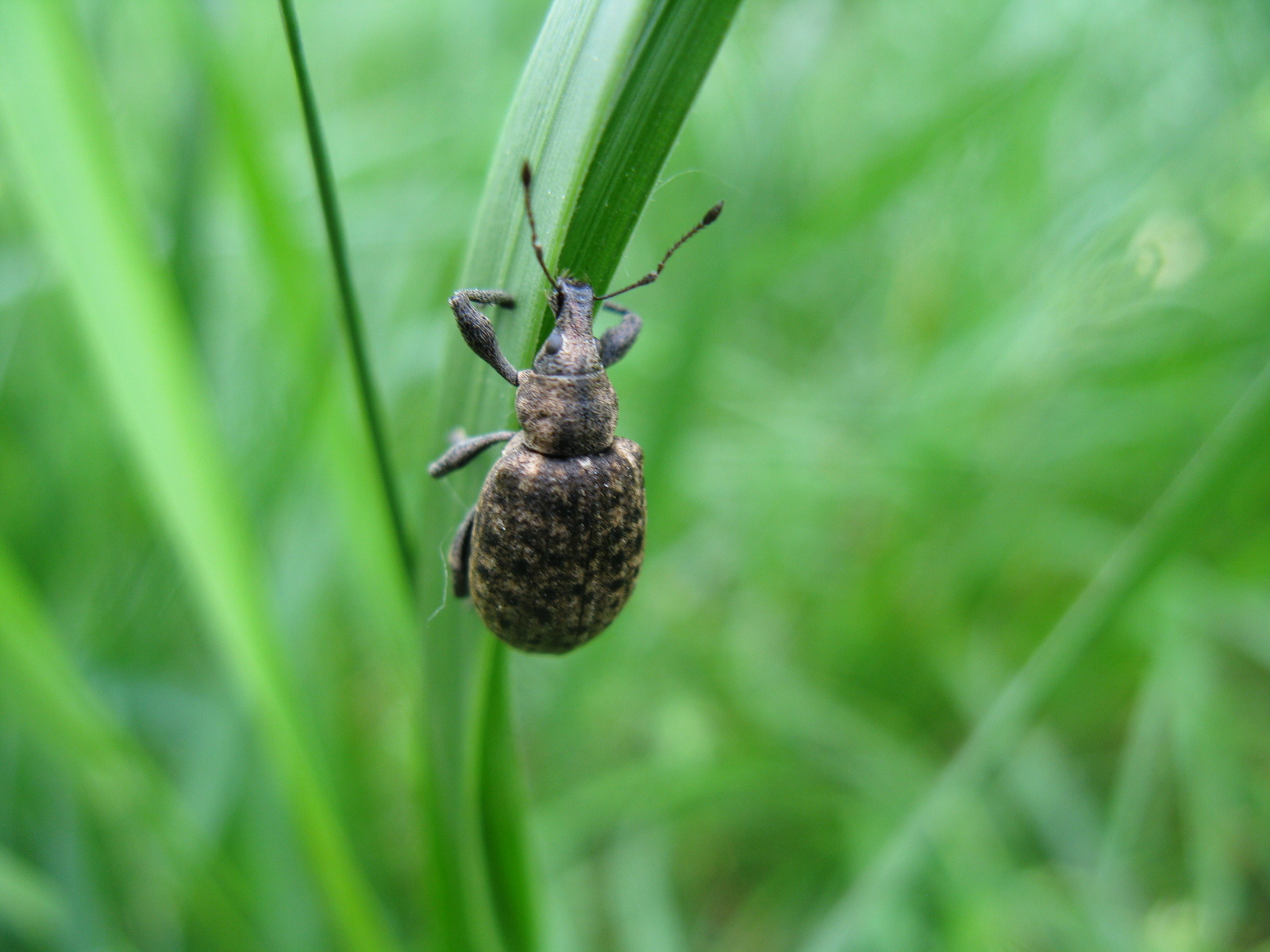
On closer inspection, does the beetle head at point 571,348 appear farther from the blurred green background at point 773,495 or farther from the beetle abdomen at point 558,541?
the blurred green background at point 773,495

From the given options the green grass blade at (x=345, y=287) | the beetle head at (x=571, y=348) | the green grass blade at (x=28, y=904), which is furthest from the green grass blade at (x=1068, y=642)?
the green grass blade at (x=28, y=904)

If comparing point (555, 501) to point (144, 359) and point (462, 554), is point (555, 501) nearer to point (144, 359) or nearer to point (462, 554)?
point (462, 554)

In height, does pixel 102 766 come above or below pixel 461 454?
below

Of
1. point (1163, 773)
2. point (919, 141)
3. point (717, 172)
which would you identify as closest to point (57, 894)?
point (717, 172)

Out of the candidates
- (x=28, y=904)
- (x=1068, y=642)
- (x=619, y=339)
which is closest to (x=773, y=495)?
(x=619, y=339)

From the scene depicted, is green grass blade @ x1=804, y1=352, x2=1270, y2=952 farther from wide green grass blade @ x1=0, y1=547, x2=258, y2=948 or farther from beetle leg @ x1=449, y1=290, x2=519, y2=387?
wide green grass blade @ x1=0, y1=547, x2=258, y2=948
